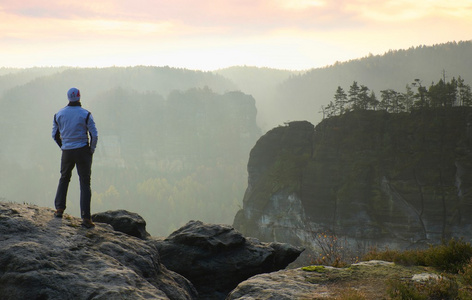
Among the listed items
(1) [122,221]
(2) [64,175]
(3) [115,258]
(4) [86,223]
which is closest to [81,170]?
(2) [64,175]

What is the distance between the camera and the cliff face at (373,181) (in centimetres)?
6197

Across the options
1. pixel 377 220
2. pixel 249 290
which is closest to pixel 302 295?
pixel 249 290

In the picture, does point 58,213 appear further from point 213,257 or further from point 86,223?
point 213,257

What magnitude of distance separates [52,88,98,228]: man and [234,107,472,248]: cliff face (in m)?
51.0

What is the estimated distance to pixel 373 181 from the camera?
6662 cm

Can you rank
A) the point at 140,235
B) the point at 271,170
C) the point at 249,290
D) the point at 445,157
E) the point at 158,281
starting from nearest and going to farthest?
the point at 249,290 → the point at 158,281 → the point at 140,235 → the point at 445,157 → the point at 271,170

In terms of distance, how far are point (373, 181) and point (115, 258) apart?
61.8 metres

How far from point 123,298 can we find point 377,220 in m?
61.9

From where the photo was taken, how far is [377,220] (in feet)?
212

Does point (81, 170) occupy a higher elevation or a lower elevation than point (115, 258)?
higher

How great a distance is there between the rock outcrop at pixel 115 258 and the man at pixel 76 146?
45cm

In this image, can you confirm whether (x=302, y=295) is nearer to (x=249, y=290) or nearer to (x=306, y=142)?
(x=249, y=290)

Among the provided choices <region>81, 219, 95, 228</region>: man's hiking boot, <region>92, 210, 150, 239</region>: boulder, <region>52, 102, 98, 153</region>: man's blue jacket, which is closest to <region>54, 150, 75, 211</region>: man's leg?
<region>52, 102, 98, 153</region>: man's blue jacket

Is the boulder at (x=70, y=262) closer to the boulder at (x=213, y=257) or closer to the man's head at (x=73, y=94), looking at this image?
the boulder at (x=213, y=257)
